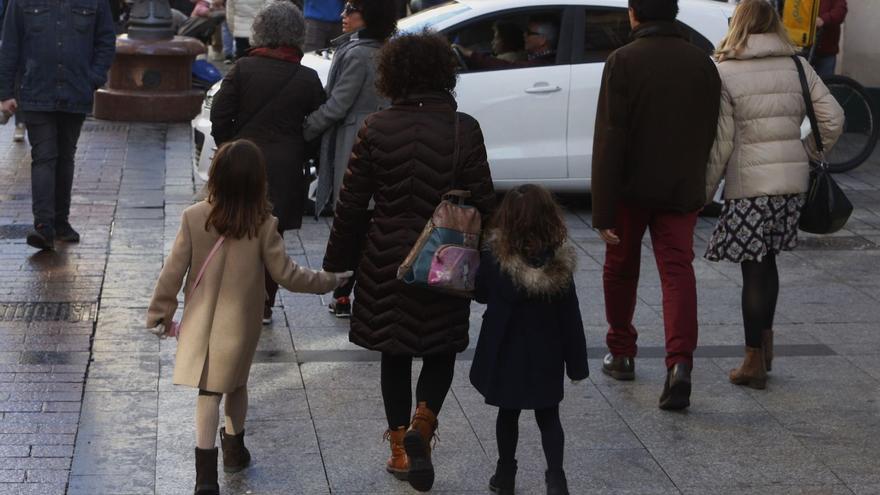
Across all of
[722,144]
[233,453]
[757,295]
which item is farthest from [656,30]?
[233,453]

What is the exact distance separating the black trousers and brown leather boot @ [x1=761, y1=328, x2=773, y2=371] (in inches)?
177

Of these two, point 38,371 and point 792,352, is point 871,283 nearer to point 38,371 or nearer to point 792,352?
point 792,352

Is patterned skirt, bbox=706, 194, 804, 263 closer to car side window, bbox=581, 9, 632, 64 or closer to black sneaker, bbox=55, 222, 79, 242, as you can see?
car side window, bbox=581, 9, 632, 64

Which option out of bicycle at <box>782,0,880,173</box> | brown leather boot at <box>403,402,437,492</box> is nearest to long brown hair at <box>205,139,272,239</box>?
brown leather boot at <box>403,402,437,492</box>

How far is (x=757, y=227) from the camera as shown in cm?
630

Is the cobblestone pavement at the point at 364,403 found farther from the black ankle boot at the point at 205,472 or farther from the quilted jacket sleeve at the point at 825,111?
the quilted jacket sleeve at the point at 825,111

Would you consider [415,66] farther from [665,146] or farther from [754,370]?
[754,370]

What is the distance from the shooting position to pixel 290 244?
917cm

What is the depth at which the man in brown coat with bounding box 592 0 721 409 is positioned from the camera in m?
6.02

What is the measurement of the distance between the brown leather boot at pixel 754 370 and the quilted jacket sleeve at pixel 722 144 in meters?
0.76

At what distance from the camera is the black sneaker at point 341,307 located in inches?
296

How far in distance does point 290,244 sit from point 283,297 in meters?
1.29

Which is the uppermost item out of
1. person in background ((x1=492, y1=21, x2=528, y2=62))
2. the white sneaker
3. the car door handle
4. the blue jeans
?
person in background ((x1=492, y1=21, x2=528, y2=62))

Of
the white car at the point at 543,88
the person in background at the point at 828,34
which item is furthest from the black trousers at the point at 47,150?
the person in background at the point at 828,34
